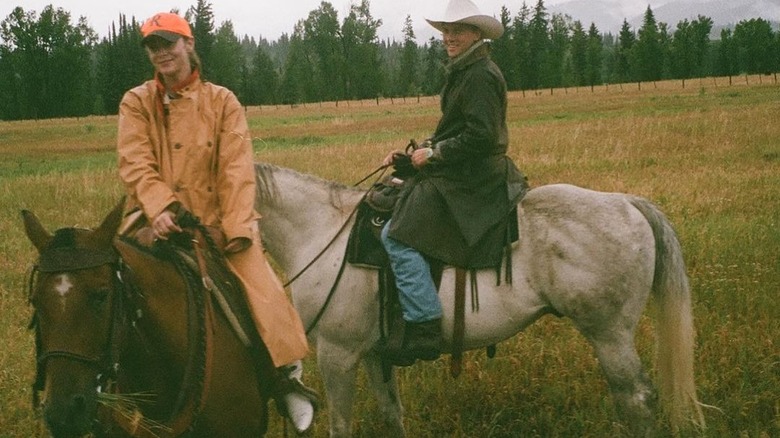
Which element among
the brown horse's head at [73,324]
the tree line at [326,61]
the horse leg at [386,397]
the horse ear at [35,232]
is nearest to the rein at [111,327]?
the brown horse's head at [73,324]

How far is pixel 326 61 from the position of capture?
83.3m

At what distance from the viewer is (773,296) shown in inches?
239

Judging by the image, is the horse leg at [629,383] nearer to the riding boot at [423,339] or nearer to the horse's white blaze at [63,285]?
the riding boot at [423,339]

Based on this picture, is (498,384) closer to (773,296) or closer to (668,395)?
(668,395)

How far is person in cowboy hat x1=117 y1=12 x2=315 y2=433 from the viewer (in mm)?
3254

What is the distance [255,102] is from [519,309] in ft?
259

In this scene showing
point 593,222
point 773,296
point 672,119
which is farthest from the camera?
point 672,119

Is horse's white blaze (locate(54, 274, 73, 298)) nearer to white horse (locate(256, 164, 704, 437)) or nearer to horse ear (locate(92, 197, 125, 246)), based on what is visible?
horse ear (locate(92, 197, 125, 246))

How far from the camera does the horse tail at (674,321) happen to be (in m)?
4.12

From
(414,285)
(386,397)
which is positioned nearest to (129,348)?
(414,285)

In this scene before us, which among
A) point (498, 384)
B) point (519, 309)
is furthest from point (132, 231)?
point (498, 384)

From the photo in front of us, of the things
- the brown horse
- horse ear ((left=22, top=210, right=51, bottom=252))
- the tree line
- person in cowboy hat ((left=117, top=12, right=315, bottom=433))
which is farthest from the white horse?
the tree line

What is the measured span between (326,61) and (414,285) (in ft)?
271

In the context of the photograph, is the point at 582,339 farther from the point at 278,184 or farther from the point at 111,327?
the point at 111,327
